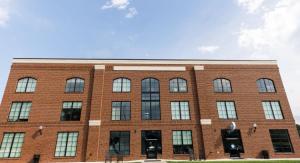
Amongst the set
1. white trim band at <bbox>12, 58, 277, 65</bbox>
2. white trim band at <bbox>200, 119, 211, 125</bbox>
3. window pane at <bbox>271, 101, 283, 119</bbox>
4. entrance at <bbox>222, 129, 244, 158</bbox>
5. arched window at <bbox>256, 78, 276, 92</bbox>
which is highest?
white trim band at <bbox>12, 58, 277, 65</bbox>

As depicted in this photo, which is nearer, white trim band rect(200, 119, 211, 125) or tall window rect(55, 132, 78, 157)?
tall window rect(55, 132, 78, 157)

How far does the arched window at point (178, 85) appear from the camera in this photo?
84.4ft

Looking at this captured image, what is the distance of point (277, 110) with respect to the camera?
83.0 ft

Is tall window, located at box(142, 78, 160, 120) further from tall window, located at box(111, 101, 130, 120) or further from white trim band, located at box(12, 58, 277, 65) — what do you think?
white trim band, located at box(12, 58, 277, 65)

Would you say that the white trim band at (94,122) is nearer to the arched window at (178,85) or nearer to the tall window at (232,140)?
the arched window at (178,85)

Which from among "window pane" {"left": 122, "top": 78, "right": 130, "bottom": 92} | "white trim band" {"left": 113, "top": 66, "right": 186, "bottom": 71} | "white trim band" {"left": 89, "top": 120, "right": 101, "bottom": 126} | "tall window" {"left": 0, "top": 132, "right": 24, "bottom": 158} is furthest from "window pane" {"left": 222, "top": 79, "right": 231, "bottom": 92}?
"tall window" {"left": 0, "top": 132, "right": 24, "bottom": 158}

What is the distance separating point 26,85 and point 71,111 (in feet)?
20.2

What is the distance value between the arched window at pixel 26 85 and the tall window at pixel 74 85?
378cm

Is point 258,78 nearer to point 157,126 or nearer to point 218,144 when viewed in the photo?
point 218,144

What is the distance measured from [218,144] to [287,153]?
745 centimetres

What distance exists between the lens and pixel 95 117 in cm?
2334

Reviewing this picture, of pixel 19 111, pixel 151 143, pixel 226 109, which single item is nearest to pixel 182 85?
pixel 226 109

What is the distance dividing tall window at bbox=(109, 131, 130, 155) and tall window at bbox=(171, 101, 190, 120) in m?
5.56

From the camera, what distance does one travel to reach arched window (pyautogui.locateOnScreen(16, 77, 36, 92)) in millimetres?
24541
